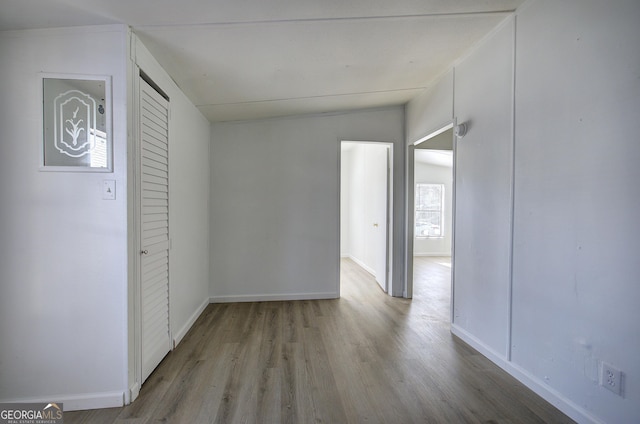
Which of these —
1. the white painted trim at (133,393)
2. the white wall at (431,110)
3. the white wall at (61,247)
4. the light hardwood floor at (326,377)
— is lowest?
the light hardwood floor at (326,377)

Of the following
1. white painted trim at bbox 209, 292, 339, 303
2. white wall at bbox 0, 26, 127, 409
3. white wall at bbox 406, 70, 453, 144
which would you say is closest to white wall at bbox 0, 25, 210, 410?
white wall at bbox 0, 26, 127, 409

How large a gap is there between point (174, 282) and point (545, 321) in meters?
2.79

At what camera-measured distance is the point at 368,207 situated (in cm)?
543

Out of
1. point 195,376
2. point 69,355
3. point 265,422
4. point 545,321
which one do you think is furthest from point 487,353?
point 69,355

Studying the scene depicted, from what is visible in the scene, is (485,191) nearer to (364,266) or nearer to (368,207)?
(368,207)

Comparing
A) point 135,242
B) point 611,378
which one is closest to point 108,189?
point 135,242

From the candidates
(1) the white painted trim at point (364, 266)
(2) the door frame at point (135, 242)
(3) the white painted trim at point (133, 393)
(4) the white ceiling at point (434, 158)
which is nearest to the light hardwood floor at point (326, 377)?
(3) the white painted trim at point (133, 393)

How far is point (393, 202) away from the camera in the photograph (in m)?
3.96

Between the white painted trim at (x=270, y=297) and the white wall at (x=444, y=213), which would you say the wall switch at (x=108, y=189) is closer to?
the white painted trim at (x=270, y=297)

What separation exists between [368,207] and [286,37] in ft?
12.3

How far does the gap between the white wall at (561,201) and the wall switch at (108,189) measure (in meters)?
2.65

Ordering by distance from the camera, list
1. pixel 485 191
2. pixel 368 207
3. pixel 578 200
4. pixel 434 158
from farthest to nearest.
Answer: pixel 434 158, pixel 368 207, pixel 485 191, pixel 578 200

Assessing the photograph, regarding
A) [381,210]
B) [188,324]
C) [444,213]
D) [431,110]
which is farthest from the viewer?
[444,213]

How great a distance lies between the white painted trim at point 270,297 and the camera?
A: 3752 mm
